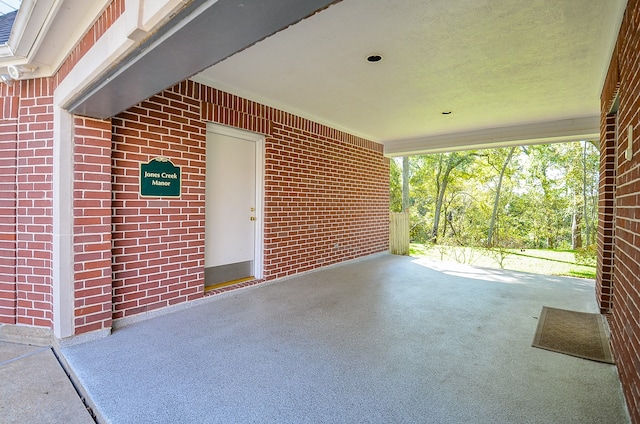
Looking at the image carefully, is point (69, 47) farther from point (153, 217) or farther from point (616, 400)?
point (616, 400)

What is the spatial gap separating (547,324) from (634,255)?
1.85m

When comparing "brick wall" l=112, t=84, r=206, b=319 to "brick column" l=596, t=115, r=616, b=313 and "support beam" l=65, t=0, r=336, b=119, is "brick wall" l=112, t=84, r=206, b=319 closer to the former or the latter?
"support beam" l=65, t=0, r=336, b=119

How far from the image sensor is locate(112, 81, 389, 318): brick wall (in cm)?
311

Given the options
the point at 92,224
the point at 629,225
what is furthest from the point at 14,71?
the point at 629,225

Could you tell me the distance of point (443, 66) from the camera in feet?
10.9

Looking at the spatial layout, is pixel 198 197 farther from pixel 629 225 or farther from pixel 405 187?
pixel 405 187

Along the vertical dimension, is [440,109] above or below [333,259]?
above

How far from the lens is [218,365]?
Answer: 90.9 inches

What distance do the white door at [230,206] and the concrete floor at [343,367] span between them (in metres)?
0.55

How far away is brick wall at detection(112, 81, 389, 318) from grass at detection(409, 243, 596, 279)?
4.71 meters

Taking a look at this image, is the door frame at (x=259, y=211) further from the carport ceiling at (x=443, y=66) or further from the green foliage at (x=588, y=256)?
the green foliage at (x=588, y=256)

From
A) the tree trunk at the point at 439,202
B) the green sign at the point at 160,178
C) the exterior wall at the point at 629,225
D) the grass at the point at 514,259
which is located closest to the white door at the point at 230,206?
the green sign at the point at 160,178

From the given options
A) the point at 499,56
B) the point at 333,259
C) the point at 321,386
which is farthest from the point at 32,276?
the point at 499,56

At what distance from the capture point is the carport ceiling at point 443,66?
243 centimetres
